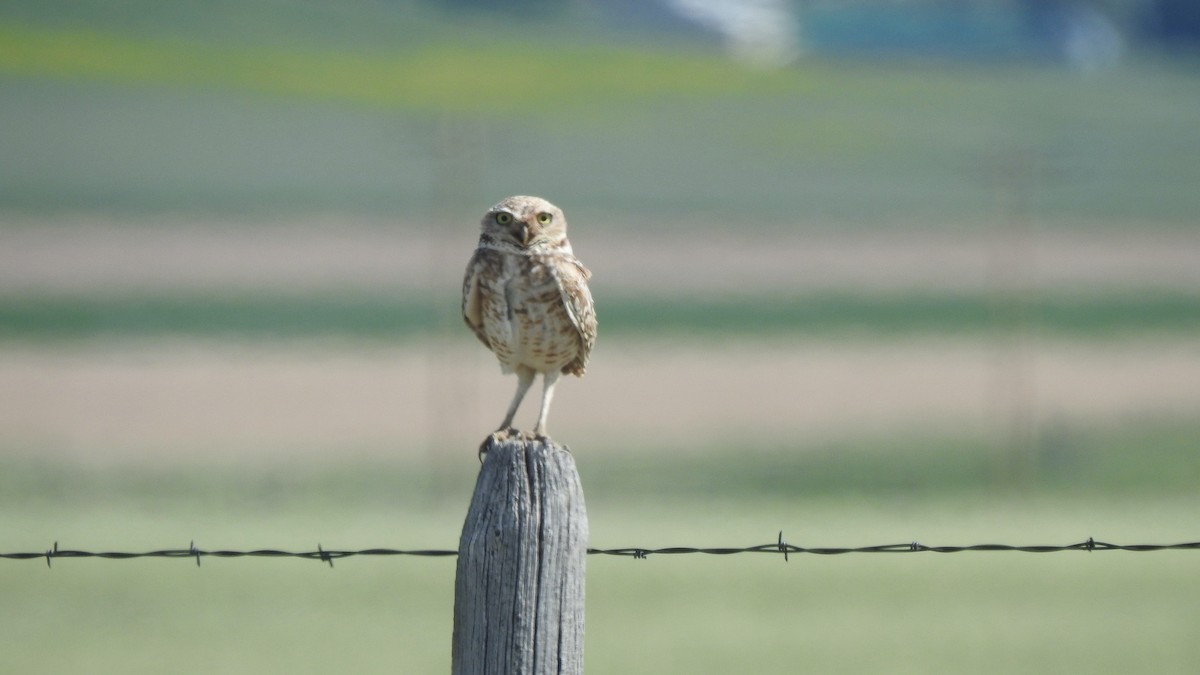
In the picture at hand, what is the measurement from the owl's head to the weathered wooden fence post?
1147mm

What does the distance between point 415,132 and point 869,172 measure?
11162mm

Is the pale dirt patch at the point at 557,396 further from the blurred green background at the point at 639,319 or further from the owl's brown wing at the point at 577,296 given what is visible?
the owl's brown wing at the point at 577,296

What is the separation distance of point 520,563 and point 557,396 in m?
18.5

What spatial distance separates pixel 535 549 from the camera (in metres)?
3.38

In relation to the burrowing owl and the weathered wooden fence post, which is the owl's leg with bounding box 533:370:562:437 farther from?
the weathered wooden fence post

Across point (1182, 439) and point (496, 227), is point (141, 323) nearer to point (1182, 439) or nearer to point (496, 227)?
point (1182, 439)

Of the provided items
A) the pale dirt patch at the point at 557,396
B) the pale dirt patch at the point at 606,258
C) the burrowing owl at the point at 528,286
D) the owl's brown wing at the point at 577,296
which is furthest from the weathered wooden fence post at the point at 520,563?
the pale dirt patch at the point at 606,258

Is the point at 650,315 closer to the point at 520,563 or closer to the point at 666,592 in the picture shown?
the point at 666,592

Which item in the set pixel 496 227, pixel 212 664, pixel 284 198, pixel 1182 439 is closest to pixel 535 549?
pixel 496 227

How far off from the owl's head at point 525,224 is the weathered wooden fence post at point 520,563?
1.15 m

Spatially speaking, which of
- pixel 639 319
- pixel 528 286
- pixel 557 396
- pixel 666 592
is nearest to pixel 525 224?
pixel 528 286

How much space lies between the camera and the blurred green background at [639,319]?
10.9 meters

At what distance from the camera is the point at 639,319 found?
31109mm

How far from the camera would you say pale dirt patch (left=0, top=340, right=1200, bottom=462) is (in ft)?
74.8
